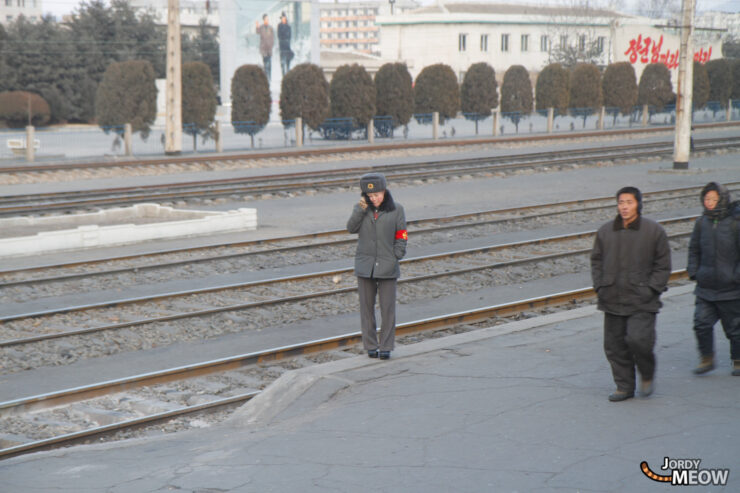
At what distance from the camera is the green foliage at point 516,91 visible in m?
48.1

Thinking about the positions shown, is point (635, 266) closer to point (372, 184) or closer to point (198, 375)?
point (372, 184)

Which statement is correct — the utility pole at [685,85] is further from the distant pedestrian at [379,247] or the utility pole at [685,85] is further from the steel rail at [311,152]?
the distant pedestrian at [379,247]

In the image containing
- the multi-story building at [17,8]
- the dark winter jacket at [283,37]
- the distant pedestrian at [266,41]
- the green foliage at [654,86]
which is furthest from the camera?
the multi-story building at [17,8]

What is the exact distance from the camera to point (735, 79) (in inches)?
2347

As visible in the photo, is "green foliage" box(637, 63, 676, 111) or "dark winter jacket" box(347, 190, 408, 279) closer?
"dark winter jacket" box(347, 190, 408, 279)

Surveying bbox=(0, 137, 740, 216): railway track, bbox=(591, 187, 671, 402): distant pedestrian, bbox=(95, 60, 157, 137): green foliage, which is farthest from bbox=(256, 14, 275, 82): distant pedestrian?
bbox=(591, 187, 671, 402): distant pedestrian

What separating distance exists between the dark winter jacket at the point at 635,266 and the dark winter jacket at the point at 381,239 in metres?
2.07

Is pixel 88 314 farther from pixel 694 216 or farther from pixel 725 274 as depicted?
pixel 694 216

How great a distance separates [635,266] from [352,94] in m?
34.3

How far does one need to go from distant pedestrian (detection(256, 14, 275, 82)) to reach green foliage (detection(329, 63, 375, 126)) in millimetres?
19998

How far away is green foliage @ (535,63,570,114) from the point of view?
4909 centimetres

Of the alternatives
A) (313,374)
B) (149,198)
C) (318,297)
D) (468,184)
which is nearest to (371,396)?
(313,374)

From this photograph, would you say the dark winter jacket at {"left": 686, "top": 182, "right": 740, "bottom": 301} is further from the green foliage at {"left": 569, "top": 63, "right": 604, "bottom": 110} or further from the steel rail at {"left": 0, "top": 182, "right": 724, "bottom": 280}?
the green foliage at {"left": 569, "top": 63, "right": 604, "bottom": 110}

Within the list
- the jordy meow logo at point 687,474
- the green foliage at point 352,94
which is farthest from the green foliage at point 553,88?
the jordy meow logo at point 687,474
